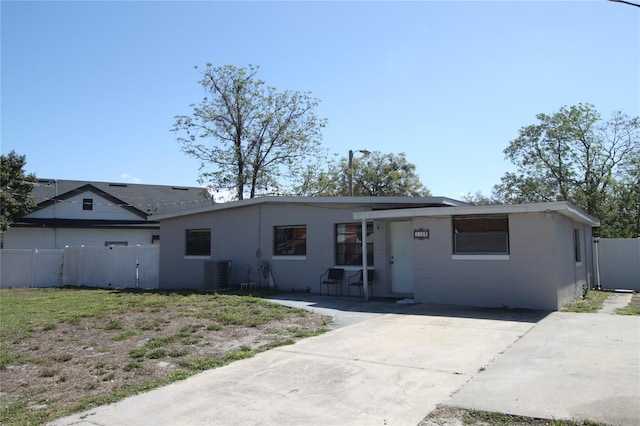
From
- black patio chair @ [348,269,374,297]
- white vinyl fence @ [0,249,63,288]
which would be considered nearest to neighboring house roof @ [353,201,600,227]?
black patio chair @ [348,269,374,297]

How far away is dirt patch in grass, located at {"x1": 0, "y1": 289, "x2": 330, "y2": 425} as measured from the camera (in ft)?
17.6

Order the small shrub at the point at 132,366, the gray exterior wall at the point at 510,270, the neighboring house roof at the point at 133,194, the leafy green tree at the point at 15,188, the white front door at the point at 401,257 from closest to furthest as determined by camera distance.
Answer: the small shrub at the point at 132,366
the gray exterior wall at the point at 510,270
the white front door at the point at 401,257
the leafy green tree at the point at 15,188
the neighboring house roof at the point at 133,194

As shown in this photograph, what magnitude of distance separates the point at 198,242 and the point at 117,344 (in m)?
10.9

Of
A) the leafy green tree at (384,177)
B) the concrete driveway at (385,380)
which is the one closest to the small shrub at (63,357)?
the concrete driveway at (385,380)

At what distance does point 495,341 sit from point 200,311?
20.7ft

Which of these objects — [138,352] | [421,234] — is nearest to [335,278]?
[421,234]

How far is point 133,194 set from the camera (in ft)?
108

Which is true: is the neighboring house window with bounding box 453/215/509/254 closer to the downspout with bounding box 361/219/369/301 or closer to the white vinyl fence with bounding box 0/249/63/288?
the downspout with bounding box 361/219/369/301

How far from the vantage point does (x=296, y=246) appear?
617 inches

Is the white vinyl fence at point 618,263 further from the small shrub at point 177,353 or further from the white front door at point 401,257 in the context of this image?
the small shrub at point 177,353

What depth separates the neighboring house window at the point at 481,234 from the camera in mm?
11164

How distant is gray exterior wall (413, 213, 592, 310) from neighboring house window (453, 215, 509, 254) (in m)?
0.17

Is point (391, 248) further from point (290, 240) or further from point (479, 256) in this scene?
point (290, 240)

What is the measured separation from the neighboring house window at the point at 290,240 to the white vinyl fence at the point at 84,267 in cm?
618
